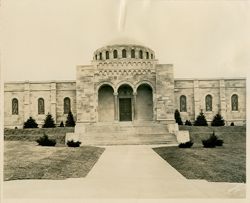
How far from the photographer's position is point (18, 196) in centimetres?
914

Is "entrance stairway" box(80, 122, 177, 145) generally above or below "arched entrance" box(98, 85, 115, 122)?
below

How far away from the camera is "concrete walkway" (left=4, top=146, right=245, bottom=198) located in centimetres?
898

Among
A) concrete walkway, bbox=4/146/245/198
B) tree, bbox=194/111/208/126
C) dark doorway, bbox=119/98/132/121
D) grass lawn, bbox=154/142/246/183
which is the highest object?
dark doorway, bbox=119/98/132/121

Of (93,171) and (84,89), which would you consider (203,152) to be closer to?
(93,171)

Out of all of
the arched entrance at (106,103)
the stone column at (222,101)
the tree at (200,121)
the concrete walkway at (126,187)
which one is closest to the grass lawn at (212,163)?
the concrete walkway at (126,187)

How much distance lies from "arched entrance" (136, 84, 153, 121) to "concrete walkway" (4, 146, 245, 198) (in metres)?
13.0

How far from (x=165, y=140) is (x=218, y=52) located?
24.6 feet

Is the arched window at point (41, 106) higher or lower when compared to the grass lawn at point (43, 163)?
higher

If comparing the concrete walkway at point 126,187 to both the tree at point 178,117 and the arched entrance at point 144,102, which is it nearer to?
the arched entrance at point 144,102

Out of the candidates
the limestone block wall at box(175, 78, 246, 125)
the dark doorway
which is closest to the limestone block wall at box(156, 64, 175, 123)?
the dark doorway

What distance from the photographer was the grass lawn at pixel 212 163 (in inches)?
388

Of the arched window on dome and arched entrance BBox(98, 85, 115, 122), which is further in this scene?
the arched window on dome

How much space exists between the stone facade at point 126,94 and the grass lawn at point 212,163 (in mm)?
8783

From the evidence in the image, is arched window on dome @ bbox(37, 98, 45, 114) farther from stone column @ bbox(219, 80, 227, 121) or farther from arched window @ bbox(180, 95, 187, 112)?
stone column @ bbox(219, 80, 227, 121)
